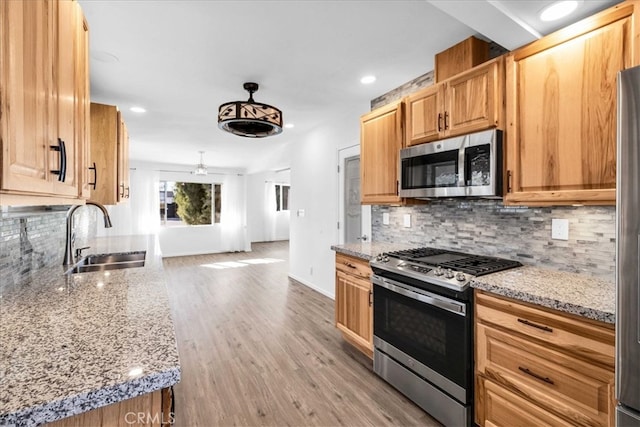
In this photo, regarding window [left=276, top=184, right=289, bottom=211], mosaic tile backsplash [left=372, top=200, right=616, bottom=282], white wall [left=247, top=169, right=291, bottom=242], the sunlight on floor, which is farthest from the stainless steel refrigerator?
window [left=276, top=184, right=289, bottom=211]

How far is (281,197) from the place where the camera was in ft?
36.2

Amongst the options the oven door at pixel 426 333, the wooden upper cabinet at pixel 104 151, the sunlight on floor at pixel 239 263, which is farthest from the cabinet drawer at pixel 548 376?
the sunlight on floor at pixel 239 263

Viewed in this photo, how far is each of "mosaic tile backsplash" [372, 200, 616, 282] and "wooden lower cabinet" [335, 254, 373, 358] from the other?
0.68 meters

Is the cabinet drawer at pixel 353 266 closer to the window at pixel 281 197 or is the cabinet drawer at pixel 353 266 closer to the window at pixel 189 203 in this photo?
the window at pixel 189 203

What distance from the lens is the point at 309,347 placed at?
2865mm

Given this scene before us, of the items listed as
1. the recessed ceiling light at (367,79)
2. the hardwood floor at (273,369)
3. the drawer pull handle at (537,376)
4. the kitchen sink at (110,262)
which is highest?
the recessed ceiling light at (367,79)

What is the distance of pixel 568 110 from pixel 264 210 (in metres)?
9.63

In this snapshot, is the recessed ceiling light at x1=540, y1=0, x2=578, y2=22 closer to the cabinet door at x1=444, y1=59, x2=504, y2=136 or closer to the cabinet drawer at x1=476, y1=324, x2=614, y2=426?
the cabinet door at x1=444, y1=59, x2=504, y2=136

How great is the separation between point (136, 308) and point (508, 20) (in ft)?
7.67

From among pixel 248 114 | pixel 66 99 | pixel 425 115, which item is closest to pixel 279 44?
pixel 248 114

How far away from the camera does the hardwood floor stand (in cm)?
197

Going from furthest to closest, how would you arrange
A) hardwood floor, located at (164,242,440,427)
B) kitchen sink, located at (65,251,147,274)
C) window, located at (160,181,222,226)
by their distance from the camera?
1. window, located at (160,181,222,226)
2. kitchen sink, located at (65,251,147,274)
3. hardwood floor, located at (164,242,440,427)

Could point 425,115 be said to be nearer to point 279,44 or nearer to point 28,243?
point 279,44

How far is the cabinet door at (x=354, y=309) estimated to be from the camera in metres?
2.50
